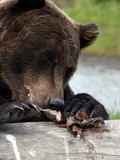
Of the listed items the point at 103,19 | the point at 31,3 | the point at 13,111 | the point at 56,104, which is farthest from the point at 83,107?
the point at 103,19

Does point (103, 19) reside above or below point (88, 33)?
below

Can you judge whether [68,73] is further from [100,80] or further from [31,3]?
[100,80]

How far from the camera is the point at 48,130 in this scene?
12.0 feet

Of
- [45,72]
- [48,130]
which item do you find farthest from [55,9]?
[48,130]

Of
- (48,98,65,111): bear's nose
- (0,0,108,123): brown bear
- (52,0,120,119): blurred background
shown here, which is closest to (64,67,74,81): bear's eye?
(0,0,108,123): brown bear

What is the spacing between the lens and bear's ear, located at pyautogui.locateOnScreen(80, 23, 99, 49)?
507 cm

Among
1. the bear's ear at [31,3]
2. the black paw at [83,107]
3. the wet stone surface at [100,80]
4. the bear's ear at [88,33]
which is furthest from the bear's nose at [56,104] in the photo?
the wet stone surface at [100,80]

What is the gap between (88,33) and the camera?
16.7 feet

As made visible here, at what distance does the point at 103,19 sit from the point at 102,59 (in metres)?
5.02

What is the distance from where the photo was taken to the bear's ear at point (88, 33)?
5066 millimetres

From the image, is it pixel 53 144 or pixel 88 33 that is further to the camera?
pixel 88 33

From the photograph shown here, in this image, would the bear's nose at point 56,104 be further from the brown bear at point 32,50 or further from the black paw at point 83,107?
the brown bear at point 32,50

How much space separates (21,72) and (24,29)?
341 millimetres

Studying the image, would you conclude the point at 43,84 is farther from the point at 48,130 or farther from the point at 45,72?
the point at 48,130
